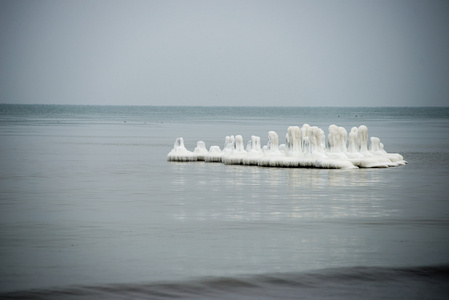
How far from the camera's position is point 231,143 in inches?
1585

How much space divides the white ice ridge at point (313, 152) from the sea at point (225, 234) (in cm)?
92

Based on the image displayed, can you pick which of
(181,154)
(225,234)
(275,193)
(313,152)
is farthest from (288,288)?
(181,154)

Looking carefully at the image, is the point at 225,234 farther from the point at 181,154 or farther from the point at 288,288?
the point at 181,154

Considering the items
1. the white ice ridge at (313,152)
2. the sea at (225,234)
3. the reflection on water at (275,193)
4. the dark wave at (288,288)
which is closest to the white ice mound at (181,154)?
the white ice ridge at (313,152)

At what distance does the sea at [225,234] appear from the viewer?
14.8 meters

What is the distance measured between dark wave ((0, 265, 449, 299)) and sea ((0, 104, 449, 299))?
2 centimetres

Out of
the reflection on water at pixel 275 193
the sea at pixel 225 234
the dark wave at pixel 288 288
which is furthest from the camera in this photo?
the reflection on water at pixel 275 193

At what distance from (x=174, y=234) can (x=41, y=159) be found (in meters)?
26.7

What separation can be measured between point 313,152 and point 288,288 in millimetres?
22007

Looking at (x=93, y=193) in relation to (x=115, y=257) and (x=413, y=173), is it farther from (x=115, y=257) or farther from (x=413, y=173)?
(x=413, y=173)

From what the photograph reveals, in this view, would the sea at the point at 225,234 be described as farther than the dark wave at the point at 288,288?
Yes

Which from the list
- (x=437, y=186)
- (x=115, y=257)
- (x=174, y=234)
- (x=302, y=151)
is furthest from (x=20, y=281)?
(x=302, y=151)

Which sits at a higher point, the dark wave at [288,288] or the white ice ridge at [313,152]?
the white ice ridge at [313,152]

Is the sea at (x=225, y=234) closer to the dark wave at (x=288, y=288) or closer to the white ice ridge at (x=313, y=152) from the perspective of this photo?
the dark wave at (x=288, y=288)
